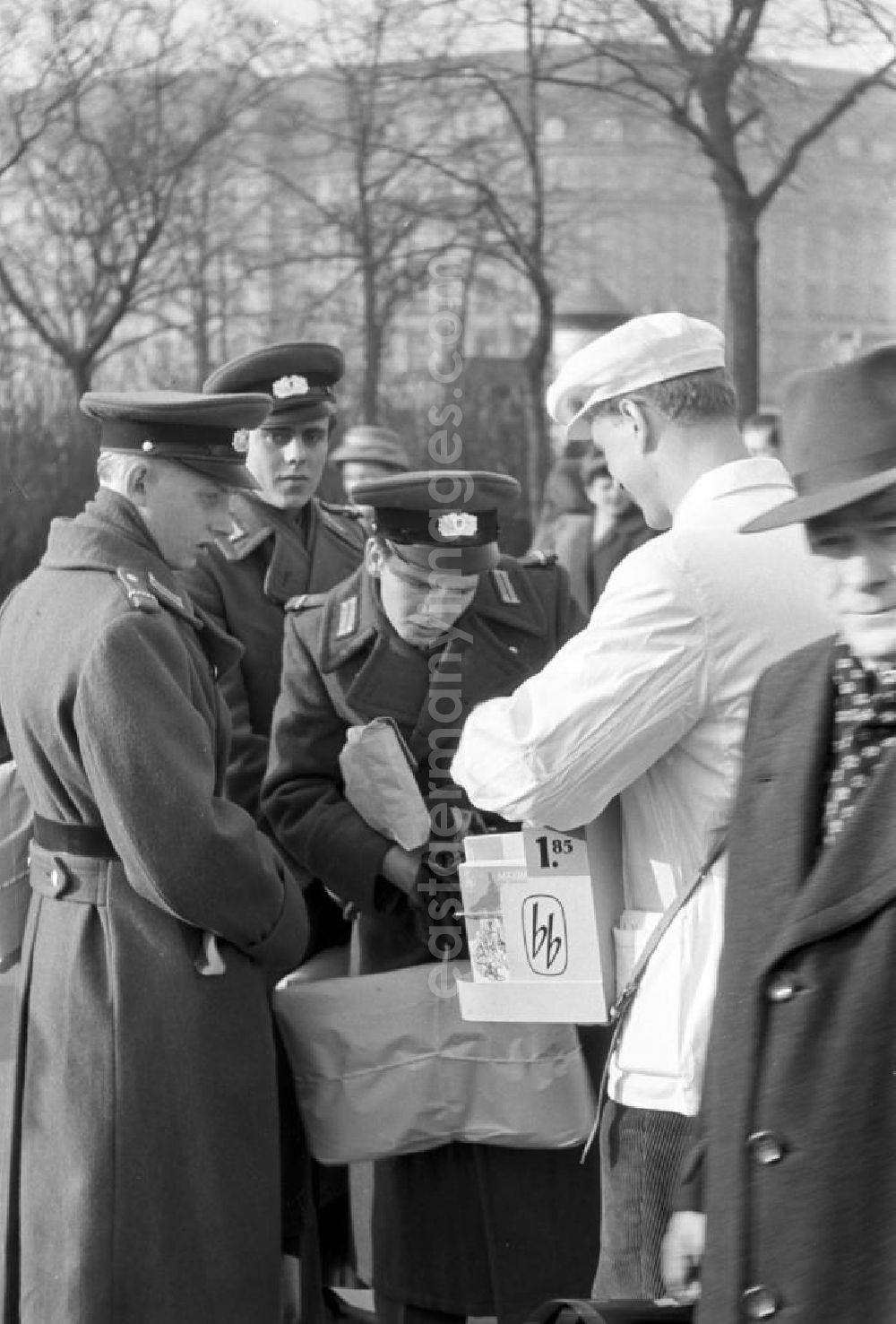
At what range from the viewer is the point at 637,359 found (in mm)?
2840

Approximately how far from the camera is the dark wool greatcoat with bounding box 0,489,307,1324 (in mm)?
3092

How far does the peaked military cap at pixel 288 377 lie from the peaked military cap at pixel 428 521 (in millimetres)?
956

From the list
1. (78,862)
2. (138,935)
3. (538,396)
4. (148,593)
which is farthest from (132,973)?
(538,396)

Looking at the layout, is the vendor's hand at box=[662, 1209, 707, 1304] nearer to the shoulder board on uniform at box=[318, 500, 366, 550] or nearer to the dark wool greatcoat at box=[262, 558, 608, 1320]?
the dark wool greatcoat at box=[262, 558, 608, 1320]

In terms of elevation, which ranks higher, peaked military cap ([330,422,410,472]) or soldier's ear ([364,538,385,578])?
peaked military cap ([330,422,410,472])

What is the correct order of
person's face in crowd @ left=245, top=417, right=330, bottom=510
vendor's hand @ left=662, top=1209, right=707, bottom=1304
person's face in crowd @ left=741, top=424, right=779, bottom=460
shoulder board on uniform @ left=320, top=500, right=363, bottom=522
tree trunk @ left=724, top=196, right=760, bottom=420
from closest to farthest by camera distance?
vendor's hand @ left=662, top=1209, right=707, bottom=1304 < person's face in crowd @ left=245, top=417, right=330, bottom=510 < shoulder board on uniform @ left=320, top=500, right=363, bottom=522 < tree trunk @ left=724, top=196, right=760, bottom=420 < person's face in crowd @ left=741, top=424, right=779, bottom=460

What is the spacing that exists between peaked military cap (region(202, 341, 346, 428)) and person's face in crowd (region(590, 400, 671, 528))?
1.77 meters

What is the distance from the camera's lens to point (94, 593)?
3184 mm

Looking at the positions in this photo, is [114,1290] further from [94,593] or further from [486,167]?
[486,167]

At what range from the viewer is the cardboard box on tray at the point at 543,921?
2.93 metres

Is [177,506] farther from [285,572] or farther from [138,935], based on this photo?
[285,572]

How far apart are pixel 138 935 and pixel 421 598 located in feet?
2.79

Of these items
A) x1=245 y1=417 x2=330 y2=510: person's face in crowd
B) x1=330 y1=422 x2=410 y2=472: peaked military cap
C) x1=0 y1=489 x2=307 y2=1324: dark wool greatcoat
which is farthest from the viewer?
x1=330 y1=422 x2=410 y2=472: peaked military cap

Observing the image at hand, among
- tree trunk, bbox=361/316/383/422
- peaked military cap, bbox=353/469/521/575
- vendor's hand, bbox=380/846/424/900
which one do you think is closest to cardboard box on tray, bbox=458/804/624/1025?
vendor's hand, bbox=380/846/424/900
